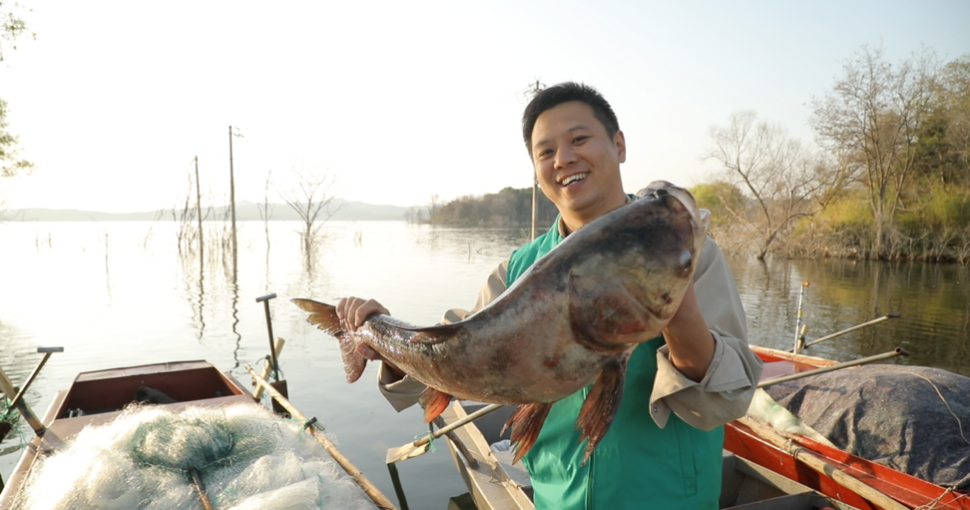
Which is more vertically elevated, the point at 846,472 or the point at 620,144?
the point at 620,144

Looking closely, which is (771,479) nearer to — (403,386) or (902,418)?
(902,418)

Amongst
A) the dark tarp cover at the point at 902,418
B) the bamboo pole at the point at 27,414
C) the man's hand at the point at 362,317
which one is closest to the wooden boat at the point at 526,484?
the dark tarp cover at the point at 902,418

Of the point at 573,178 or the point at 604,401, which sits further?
the point at 573,178

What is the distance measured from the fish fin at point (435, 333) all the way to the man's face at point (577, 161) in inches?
32.2

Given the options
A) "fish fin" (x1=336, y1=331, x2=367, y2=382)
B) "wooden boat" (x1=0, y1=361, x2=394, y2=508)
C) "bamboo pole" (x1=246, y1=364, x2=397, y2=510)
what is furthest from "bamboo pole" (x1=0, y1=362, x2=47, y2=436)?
"fish fin" (x1=336, y1=331, x2=367, y2=382)

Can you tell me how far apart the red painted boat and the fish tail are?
4.90 metres

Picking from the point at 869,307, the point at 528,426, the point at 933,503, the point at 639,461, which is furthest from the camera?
the point at 869,307

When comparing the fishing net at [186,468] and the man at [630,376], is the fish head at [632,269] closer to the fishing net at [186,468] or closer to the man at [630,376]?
the man at [630,376]

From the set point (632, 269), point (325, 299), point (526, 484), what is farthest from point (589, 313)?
point (325, 299)

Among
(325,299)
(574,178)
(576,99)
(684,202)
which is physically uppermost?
(576,99)

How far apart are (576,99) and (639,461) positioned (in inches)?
59.6

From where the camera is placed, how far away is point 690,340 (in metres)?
1.74

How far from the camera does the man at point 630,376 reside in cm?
183

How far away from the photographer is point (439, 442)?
29.3ft
